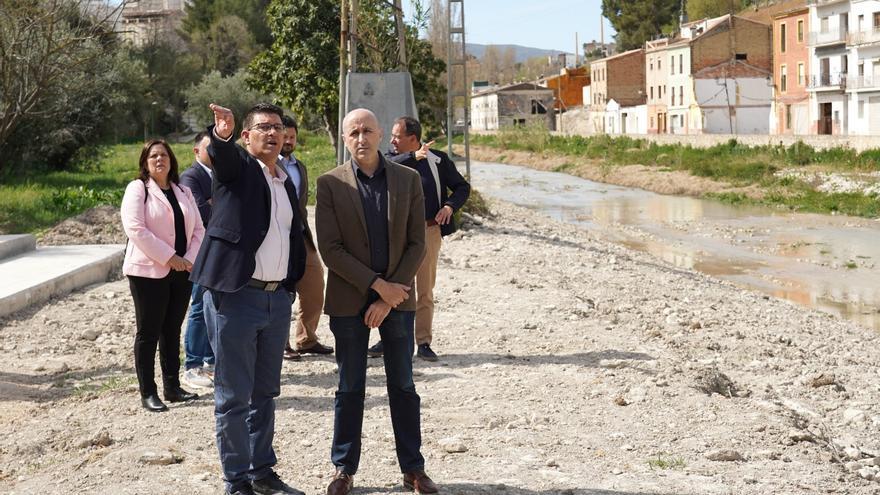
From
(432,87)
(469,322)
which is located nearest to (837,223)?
(432,87)

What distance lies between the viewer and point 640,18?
342 ft

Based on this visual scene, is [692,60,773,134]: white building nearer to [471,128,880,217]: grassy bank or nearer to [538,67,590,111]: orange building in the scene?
[471,128,880,217]: grassy bank

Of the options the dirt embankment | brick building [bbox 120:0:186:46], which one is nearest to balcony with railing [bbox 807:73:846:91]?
the dirt embankment

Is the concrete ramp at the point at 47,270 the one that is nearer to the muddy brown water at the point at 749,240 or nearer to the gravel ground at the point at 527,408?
the gravel ground at the point at 527,408

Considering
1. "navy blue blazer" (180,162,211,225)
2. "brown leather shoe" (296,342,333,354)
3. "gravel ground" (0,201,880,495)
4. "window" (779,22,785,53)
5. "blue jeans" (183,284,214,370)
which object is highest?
"window" (779,22,785,53)

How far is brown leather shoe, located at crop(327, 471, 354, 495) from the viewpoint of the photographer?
5.50m

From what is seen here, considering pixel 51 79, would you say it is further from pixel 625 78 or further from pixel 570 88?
pixel 570 88

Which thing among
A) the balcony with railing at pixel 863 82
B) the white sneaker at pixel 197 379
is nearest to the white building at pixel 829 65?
the balcony with railing at pixel 863 82

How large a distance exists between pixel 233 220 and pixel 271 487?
4.35 ft

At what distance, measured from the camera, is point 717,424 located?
720 centimetres

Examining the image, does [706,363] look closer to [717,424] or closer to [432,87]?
[717,424]

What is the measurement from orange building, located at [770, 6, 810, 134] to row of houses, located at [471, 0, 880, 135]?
0.20 feet

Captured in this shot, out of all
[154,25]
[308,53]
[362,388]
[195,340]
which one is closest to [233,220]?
[362,388]

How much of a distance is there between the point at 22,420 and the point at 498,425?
10.7ft
